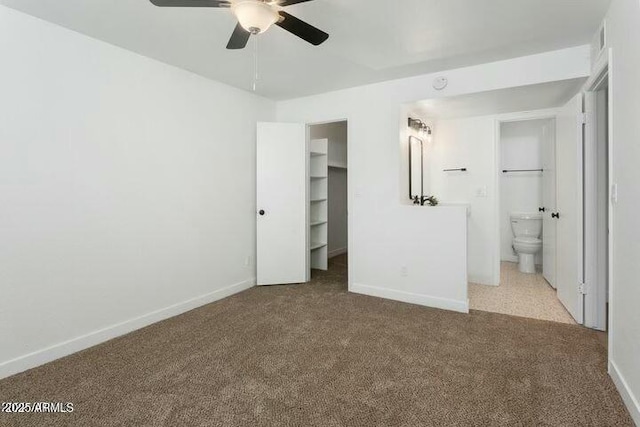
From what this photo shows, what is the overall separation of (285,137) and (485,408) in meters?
3.24

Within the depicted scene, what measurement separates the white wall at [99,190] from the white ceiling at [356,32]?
0.83 feet

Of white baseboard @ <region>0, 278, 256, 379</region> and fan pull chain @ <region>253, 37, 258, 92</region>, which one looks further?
fan pull chain @ <region>253, 37, 258, 92</region>

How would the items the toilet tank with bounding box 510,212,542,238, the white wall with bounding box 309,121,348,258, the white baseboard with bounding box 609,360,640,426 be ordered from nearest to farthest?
1. the white baseboard with bounding box 609,360,640,426
2. the toilet tank with bounding box 510,212,542,238
3. the white wall with bounding box 309,121,348,258

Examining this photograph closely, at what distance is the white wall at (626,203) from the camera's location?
1.56 metres

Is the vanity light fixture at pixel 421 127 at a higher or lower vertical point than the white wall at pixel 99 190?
higher

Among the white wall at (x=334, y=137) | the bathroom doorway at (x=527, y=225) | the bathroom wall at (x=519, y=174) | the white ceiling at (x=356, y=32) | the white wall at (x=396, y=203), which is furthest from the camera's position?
the white wall at (x=334, y=137)

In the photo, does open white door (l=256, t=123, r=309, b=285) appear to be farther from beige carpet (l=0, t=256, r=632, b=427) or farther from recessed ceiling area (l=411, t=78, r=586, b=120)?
recessed ceiling area (l=411, t=78, r=586, b=120)

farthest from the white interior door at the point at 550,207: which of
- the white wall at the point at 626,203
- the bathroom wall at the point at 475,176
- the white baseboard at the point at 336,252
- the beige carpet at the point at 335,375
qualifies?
the white baseboard at the point at 336,252

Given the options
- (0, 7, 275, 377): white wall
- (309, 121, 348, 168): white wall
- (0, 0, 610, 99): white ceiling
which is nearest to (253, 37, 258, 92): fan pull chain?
(0, 0, 610, 99): white ceiling

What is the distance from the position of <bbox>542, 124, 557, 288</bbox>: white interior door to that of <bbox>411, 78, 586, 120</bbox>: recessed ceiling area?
56 cm

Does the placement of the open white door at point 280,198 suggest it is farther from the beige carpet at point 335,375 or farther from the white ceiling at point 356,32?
the beige carpet at point 335,375

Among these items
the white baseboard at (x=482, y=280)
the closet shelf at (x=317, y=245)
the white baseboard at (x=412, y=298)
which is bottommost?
the white baseboard at (x=412, y=298)

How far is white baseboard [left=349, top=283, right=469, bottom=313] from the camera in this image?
3018 millimetres

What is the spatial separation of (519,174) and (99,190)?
5463 mm
